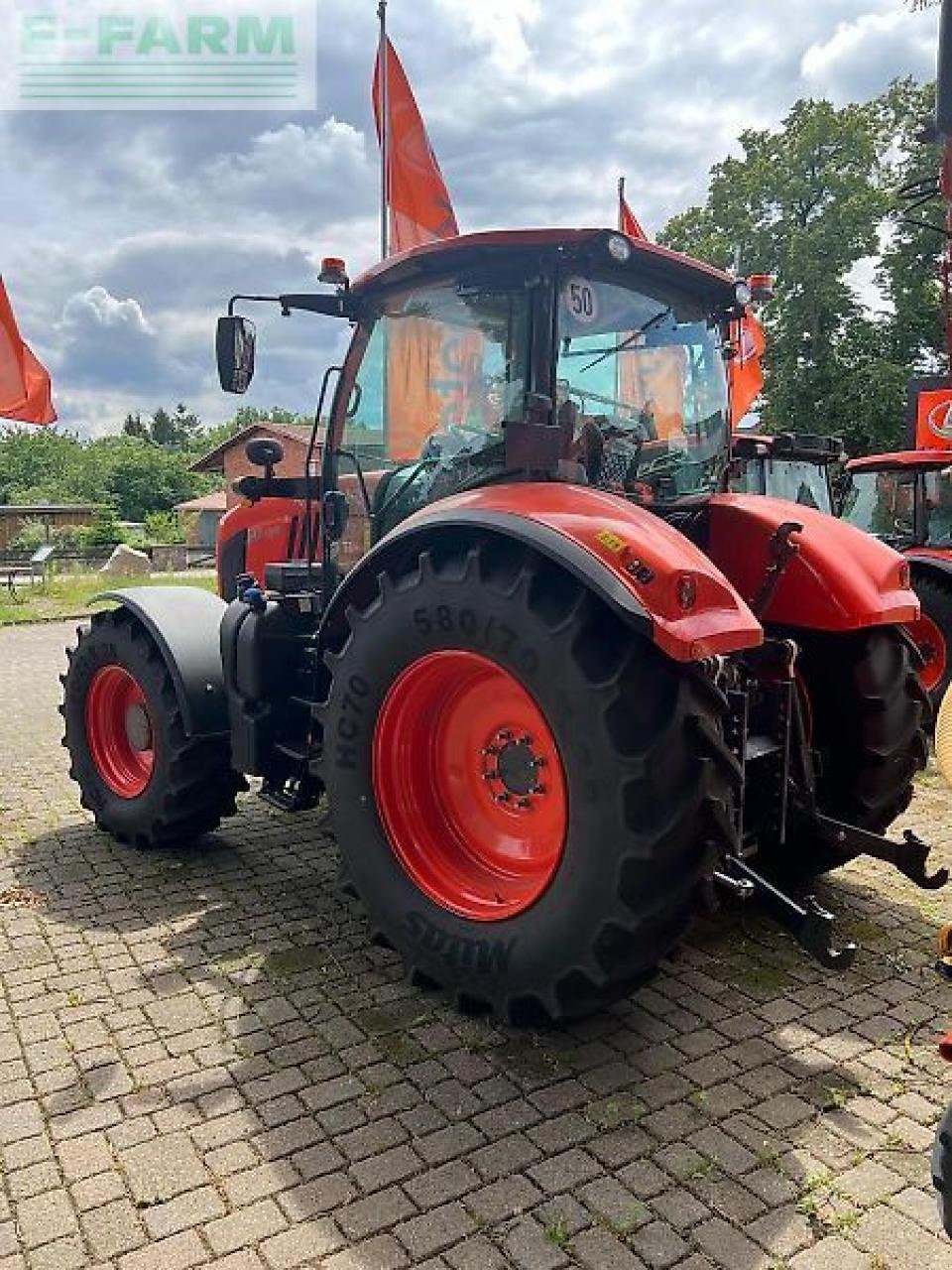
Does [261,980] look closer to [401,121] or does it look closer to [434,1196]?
[434,1196]

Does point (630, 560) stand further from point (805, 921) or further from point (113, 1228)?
point (113, 1228)

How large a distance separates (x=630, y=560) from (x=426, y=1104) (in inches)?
59.9

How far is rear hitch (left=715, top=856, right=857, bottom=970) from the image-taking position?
2654 millimetres

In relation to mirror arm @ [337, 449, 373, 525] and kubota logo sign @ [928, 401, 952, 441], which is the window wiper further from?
kubota logo sign @ [928, 401, 952, 441]

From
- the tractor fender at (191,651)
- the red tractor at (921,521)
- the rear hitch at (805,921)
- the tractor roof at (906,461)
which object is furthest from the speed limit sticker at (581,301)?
the tractor roof at (906,461)

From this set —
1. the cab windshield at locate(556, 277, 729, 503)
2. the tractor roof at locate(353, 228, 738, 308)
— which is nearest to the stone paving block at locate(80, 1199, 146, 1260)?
the cab windshield at locate(556, 277, 729, 503)

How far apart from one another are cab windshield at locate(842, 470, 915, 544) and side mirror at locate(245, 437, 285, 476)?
5.50m

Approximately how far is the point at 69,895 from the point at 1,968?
61cm

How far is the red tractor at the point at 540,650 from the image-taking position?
258cm

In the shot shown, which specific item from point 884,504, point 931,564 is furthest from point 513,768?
→ point 884,504

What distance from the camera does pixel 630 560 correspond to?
259 cm

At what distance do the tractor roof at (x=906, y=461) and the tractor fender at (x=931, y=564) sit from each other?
66cm

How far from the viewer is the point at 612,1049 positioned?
9.56 feet

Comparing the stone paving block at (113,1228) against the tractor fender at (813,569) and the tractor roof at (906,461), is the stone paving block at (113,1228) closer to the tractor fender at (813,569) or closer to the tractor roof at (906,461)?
the tractor fender at (813,569)
